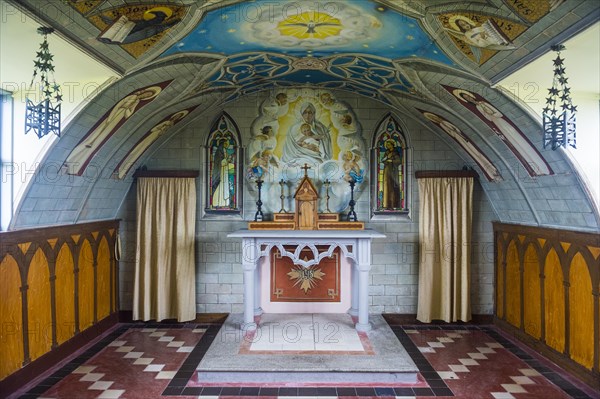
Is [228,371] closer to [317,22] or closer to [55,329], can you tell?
[55,329]

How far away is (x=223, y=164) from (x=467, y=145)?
4.46 metres

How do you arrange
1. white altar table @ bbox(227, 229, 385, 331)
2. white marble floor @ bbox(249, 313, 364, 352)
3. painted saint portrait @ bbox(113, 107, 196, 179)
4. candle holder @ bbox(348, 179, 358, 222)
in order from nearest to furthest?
white marble floor @ bbox(249, 313, 364, 352) < white altar table @ bbox(227, 229, 385, 331) < painted saint portrait @ bbox(113, 107, 196, 179) < candle holder @ bbox(348, 179, 358, 222)

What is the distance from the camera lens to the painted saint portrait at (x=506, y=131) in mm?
5656

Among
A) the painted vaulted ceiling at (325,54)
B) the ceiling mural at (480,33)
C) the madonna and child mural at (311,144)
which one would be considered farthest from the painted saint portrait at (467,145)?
the ceiling mural at (480,33)

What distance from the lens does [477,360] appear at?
21.1 feet

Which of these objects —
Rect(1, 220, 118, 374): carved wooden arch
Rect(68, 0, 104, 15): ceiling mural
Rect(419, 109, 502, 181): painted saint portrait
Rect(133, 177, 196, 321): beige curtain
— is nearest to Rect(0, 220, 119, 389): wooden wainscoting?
Rect(1, 220, 118, 374): carved wooden arch

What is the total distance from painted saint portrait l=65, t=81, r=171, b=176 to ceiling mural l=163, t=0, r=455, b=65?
3.47 ft

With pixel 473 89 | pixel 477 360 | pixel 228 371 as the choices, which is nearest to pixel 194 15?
pixel 473 89

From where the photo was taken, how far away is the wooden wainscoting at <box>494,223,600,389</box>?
5.50 m

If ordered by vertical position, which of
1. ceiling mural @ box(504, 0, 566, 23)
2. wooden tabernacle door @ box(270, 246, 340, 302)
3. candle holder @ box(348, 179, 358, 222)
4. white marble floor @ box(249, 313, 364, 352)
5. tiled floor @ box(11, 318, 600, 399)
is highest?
ceiling mural @ box(504, 0, 566, 23)

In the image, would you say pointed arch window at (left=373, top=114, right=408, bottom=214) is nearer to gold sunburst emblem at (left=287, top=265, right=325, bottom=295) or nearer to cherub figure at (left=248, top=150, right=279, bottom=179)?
gold sunburst emblem at (left=287, top=265, right=325, bottom=295)

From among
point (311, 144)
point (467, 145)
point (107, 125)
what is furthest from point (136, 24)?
point (467, 145)

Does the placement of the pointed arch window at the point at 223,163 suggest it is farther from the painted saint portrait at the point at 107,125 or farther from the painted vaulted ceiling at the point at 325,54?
the painted saint portrait at the point at 107,125

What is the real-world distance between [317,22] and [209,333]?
215 inches
